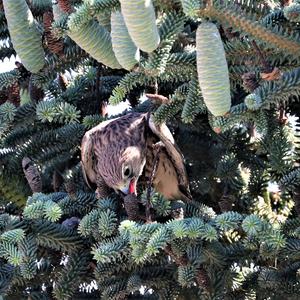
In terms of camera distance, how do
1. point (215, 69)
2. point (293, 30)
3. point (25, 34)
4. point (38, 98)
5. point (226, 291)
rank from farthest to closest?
point (38, 98)
point (226, 291)
point (25, 34)
point (293, 30)
point (215, 69)

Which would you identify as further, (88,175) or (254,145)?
(88,175)

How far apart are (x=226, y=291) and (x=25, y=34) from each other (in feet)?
3.58

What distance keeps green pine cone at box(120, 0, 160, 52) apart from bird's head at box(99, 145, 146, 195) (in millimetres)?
1553

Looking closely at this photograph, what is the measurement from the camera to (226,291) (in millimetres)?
2863

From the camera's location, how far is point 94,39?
2.27 metres

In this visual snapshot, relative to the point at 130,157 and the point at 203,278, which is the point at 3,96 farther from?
the point at 203,278

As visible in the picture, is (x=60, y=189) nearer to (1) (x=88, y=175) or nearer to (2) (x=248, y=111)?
(1) (x=88, y=175)

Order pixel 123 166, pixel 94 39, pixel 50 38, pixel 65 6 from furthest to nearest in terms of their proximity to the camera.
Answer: pixel 123 166
pixel 50 38
pixel 65 6
pixel 94 39

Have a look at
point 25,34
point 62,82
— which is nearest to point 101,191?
point 62,82

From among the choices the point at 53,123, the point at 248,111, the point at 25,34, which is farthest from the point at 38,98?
the point at 248,111

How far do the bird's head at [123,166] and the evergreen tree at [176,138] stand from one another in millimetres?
121

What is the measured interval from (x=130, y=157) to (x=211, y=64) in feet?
5.34

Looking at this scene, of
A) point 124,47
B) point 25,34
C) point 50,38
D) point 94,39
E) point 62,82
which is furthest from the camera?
point 62,82

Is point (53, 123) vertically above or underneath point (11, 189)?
above
